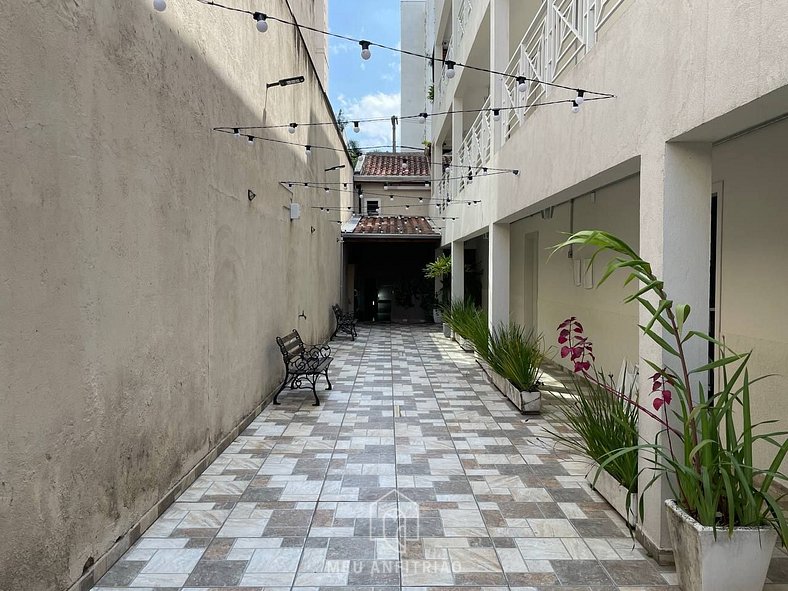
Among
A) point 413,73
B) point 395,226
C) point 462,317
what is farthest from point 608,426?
point 413,73

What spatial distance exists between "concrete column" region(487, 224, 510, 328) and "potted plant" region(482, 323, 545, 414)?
4.15 feet

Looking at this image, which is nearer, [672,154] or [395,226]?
[672,154]

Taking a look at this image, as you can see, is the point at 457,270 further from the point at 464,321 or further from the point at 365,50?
the point at 365,50

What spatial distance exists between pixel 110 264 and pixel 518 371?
5014mm

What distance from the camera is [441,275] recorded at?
16812 millimetres

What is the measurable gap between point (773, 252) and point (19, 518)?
17.0 ft

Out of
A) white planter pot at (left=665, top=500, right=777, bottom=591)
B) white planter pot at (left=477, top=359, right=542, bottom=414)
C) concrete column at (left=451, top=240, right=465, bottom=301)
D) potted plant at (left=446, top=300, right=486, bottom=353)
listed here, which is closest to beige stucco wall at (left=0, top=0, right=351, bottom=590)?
white planter pot at (left=665, top=500, right=777, bottom=591)

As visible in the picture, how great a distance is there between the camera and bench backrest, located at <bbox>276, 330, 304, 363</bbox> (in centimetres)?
701

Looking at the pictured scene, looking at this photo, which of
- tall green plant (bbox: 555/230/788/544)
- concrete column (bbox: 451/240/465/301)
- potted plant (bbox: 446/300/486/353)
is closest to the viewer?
tall green plant (bbox: 555/230/788/544)

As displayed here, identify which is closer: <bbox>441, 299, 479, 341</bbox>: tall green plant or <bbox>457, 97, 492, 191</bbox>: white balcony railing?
<bbox>457, 97, 492, 191</bbox>: white balcony railing

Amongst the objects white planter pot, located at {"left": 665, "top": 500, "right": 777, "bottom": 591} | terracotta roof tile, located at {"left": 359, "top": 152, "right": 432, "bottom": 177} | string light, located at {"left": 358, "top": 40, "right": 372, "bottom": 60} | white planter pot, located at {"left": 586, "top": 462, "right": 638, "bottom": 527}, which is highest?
terracotta roof tile, located at {"left": 359, "top": 152, "right": 432, "bottom": 177}

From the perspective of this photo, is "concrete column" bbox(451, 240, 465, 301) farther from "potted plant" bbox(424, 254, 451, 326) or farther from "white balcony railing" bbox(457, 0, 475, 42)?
"white balcony railing" bbox(457, 0, 475, 42)

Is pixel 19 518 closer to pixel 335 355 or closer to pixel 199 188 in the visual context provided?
pixel 199 188

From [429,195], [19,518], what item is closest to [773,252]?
[19,518]
